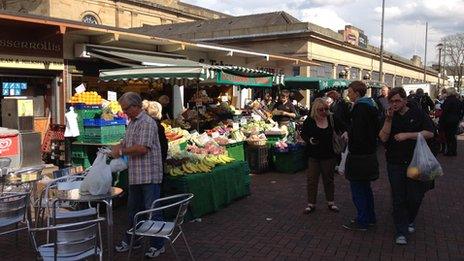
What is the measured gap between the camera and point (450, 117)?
12695mm

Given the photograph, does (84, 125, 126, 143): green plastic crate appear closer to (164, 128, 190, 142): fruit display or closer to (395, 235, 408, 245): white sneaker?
(164, 128, 190, 142): fruit display

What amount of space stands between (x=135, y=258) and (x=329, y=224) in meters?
2.66

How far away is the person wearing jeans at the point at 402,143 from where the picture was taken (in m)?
5.24

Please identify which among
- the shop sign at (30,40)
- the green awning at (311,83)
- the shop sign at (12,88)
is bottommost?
the shop sign at (12,88)

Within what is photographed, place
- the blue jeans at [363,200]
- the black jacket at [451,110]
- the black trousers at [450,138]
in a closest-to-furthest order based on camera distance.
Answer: the blue jeans at [363,200] → the black jacket at [451,110] → the black trousers at [450,138]

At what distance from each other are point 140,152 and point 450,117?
34.5 feet

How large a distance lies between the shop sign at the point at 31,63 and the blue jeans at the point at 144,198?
6433 mm

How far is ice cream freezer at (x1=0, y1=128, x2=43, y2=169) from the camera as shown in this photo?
8852 millimetres

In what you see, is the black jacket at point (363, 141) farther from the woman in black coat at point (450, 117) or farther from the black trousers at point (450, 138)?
the black trousers at point (450, 138)

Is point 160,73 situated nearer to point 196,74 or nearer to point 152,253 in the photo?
point 196,74

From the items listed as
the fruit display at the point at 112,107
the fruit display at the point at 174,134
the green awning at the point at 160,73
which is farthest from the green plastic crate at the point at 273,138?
the fruit display at the point at 112,107

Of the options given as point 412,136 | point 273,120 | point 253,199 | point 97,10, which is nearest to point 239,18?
point 97,10

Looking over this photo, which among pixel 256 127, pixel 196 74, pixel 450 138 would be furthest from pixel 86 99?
pixel 450 138

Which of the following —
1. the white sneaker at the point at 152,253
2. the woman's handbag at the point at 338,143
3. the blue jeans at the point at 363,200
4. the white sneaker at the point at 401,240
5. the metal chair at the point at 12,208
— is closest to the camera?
the metal chair at the point at 12,208
